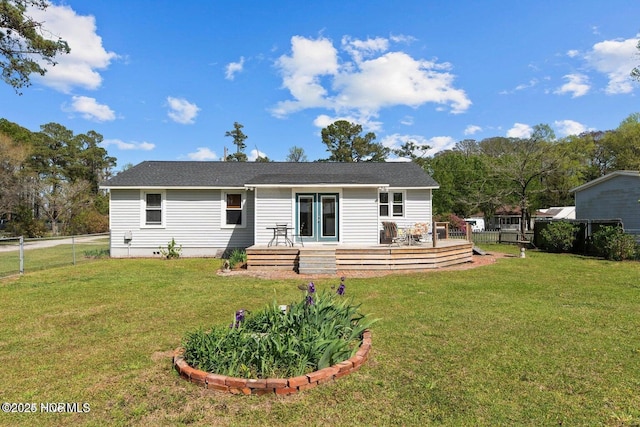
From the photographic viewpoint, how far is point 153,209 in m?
14.3

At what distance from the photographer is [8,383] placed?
135 inches

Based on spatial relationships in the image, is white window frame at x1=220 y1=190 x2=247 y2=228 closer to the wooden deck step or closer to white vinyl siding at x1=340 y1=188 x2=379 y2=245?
white vinyl siding at x1=340 y1=188 x2=379 y2=245

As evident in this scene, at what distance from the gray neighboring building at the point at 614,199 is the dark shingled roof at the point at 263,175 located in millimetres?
10561

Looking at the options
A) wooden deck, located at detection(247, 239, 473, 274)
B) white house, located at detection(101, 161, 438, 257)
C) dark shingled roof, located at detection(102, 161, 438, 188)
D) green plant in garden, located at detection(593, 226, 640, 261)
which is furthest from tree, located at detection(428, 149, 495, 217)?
wooden deck, located at detection(247, 239, 473, 274)

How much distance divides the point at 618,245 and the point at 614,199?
6688 mm

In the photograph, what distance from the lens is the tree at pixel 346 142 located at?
132 feet

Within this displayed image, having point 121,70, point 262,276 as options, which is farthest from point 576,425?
point 121,70

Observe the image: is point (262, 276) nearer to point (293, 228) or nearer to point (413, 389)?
point (293, 228)

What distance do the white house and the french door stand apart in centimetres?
4

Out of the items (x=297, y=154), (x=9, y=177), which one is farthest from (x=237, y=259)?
(x=297, y=154)

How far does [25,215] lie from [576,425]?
35.4 m

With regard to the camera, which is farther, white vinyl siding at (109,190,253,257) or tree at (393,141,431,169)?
tree at (393,141,431,169)

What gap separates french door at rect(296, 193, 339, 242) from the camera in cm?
1277

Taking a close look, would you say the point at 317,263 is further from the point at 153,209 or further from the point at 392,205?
the point at 153,209
